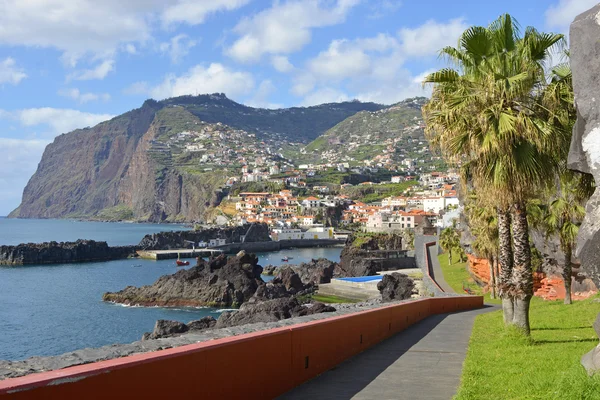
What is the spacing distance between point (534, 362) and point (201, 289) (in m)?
53.9

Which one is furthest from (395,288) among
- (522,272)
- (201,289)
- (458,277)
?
(522,272)

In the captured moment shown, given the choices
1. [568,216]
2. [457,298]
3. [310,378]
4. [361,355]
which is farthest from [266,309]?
[310,378]

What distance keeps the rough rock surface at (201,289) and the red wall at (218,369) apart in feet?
160

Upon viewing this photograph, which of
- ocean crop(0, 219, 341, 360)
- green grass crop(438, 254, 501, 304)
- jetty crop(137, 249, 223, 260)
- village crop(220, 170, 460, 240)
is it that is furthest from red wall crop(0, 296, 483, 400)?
village crop(220, 170, 460, 240)

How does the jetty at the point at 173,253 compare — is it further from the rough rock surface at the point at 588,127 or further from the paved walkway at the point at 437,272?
the rough rock surface at the point at 588,127

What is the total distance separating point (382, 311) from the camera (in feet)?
51.0

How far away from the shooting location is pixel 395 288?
172 feet

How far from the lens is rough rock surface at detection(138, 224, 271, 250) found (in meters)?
137

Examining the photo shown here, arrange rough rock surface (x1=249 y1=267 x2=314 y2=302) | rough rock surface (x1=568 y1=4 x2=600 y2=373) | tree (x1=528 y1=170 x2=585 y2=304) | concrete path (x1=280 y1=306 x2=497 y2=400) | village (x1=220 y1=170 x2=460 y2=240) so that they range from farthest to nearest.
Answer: village (x1=220 y1=170 x2=460 y2=240)
rough rock surface (x1=249 y1=267 x2=314 y2=302)
tree (x1=528 y1=170 x2=585 y2=304)
concrete path (x1=280 y1=306 x2=497 y2=400)
rough rock surface (x1=568 y1=4 x2=600 y2=373)

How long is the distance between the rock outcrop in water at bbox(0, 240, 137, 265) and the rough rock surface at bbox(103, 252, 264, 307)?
5551cm

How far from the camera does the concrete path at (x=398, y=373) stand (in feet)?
27.8

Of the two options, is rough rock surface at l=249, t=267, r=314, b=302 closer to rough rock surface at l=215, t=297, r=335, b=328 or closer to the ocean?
the ocean

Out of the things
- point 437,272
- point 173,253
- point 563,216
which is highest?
point 563,216

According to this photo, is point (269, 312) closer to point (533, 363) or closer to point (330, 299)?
point (533, 363)
